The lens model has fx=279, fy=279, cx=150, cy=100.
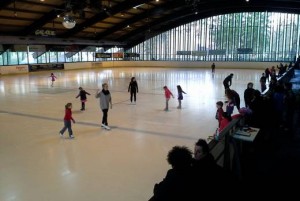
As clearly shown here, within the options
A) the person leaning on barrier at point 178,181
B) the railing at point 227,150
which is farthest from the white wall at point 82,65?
the person leaning on barrier at point 178,181

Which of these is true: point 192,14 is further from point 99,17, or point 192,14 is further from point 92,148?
point 92,148

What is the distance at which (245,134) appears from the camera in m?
4.33

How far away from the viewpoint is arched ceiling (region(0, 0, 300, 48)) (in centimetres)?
2406

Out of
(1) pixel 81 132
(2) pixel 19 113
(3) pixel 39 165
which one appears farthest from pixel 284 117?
(2) pixel 19 113

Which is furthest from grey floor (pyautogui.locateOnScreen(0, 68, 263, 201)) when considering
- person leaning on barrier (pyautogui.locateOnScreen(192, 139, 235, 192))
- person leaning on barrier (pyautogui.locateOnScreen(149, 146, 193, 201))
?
person leaning on barrier (pyautogui.locateOnScreen(149, 146, 193, 201))

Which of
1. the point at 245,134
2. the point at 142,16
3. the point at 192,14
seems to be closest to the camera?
the point at 245,134

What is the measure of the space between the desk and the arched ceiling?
53.6 feet

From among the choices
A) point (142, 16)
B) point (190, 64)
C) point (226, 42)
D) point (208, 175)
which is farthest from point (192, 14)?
point (208, 175)

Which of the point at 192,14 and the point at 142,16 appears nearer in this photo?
the point at 142,16

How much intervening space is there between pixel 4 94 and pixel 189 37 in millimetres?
32159

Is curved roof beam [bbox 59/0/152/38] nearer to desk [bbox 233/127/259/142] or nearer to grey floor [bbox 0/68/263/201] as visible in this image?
grey floor [bbox 0/68/263/201]

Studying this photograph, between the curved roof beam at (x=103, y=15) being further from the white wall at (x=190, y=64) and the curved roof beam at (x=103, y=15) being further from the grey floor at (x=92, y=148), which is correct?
the grey floor at (x=92, y=148)

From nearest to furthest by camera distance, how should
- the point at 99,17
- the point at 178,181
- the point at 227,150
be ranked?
the point at 178,181, the point at 227,150, the point at 99,17

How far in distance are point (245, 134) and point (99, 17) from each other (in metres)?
29.1
